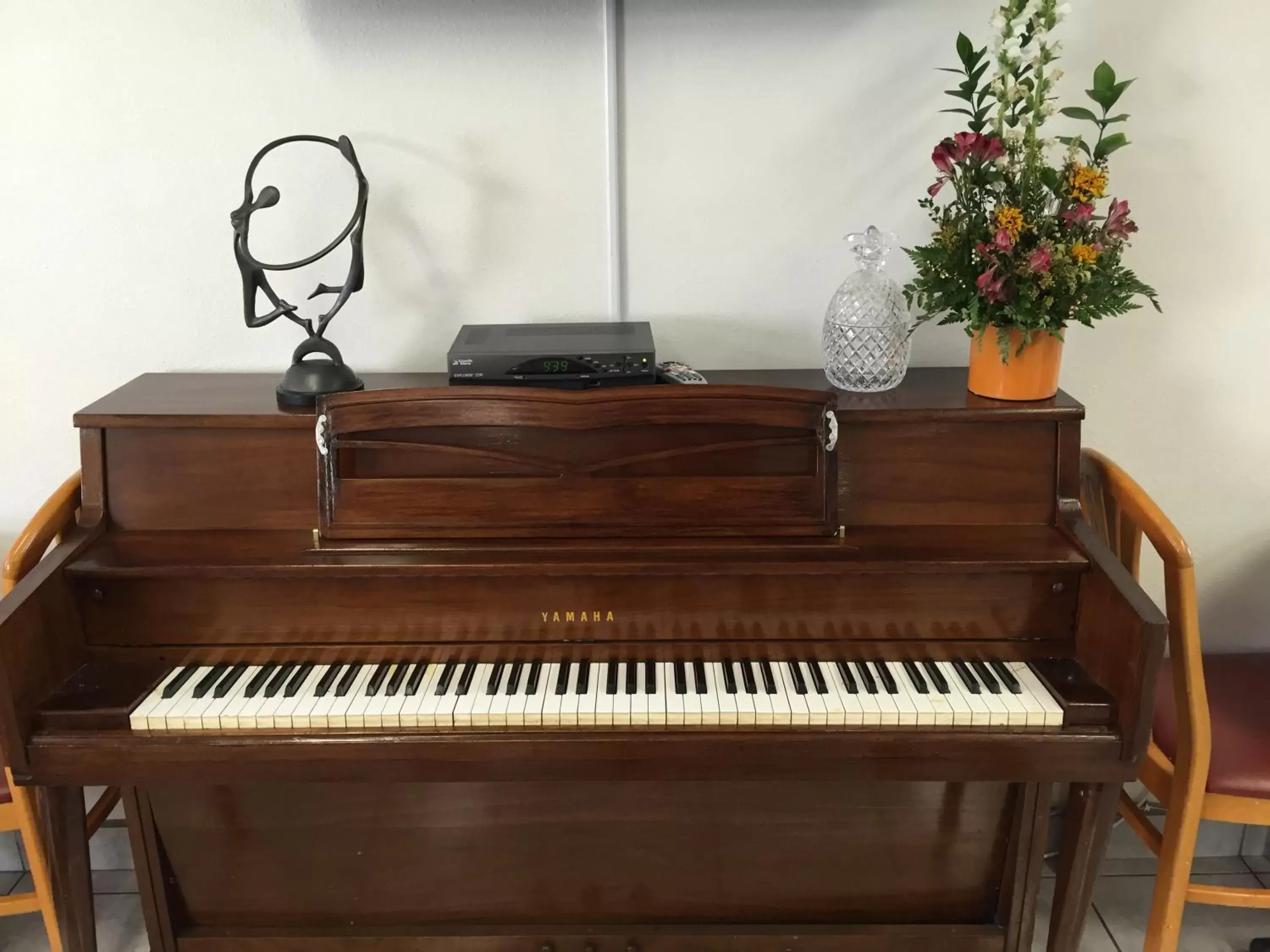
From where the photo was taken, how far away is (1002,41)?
1.57 m

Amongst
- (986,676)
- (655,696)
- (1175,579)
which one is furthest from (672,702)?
(1175,579)

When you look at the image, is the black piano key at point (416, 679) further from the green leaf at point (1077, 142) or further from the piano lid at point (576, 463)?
the green leaf at point (1077, 142)

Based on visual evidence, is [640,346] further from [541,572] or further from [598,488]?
[541,572]

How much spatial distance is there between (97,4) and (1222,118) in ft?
6.74

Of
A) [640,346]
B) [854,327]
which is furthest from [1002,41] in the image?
[640,346]

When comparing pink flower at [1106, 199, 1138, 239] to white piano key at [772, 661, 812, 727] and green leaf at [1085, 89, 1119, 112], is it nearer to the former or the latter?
green leaf at [1085, 89, 1119, 112]

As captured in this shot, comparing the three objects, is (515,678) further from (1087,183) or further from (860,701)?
(1087,183)

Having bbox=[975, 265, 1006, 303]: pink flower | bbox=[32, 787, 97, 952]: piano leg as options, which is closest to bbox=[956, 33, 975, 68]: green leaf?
bbox=[975, 265, 1006, 303]: pink flower

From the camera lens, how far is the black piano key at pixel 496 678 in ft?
4.91

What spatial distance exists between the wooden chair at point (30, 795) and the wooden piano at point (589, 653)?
0.13 feet

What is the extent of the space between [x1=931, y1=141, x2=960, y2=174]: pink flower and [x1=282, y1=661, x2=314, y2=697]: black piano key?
49.7 inches

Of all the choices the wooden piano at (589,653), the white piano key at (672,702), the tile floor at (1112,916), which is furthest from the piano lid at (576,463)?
the tile floor at (1112,916)

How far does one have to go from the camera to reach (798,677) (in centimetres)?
152

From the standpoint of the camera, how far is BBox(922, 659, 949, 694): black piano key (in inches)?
58.9
